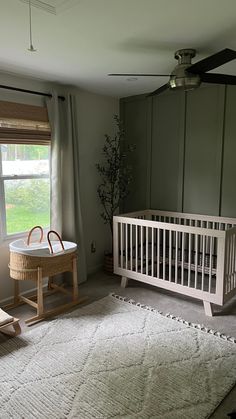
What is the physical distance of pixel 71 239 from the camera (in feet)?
11.9

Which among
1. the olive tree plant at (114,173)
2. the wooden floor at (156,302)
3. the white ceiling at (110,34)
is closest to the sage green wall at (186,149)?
the olive tree plant at (114,173)

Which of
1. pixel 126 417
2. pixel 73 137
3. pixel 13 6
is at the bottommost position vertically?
pixel 126 417

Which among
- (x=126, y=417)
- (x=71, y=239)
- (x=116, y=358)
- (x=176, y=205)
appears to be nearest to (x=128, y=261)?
(x=71, y=239)

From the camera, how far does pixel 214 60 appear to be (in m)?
1.86

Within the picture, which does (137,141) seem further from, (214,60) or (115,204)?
(214,60)

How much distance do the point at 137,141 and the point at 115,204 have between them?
38.0 inches

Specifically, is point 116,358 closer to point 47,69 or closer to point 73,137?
point 73,137

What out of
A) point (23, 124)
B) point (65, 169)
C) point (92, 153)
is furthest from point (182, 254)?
point (23, 124)

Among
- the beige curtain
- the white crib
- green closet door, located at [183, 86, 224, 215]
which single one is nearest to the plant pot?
the white crib

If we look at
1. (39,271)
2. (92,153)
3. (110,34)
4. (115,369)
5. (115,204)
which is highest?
(110,34)

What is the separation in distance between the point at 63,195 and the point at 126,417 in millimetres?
2392

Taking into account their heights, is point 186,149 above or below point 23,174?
above

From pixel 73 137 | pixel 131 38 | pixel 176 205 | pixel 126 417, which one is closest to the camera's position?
pixel 126 417

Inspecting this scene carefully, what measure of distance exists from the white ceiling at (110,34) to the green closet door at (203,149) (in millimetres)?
573
